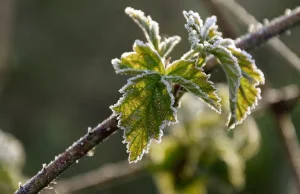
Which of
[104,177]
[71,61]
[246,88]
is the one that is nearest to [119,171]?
[104,177]

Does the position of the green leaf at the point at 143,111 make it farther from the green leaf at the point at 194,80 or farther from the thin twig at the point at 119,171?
the thin twig at the point at 119,171

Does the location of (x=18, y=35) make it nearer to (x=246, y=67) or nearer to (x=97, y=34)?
(x=97, y=34)

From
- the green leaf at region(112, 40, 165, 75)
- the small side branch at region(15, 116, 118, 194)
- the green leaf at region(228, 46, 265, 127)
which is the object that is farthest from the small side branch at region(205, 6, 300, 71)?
the small side branch at region(15, 116, 118, 194)

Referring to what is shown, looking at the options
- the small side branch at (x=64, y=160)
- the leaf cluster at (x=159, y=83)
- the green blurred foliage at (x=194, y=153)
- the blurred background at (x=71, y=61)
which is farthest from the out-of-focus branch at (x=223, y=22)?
the blurred background at (x=71, y=61)

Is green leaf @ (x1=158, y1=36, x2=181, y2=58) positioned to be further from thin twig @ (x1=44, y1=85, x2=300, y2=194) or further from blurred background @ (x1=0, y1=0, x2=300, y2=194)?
blurred background @ (x1=0, y1=0, x2=300, y2=194)

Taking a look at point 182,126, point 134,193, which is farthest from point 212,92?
point 134,193

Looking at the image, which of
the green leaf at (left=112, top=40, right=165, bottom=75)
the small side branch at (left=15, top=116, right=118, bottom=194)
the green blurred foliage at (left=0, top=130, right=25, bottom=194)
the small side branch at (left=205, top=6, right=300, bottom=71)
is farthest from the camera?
the green blurred foliage at (left=0, top=130, right=25, bottom=194)
